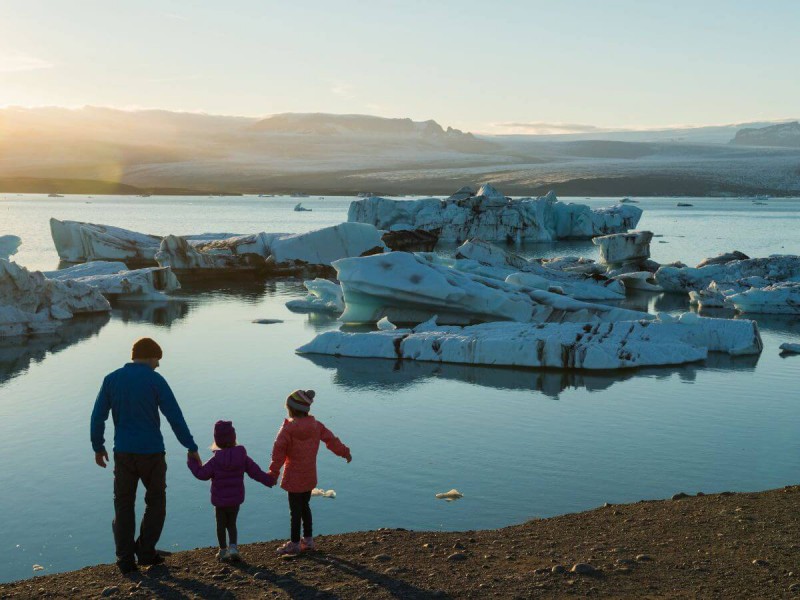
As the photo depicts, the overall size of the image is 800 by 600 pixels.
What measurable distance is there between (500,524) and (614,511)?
0.82 meters

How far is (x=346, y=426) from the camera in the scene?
9.95m

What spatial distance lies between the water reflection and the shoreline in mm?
5645

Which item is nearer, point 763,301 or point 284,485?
point 284,485

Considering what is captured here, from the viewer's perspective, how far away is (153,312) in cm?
1959

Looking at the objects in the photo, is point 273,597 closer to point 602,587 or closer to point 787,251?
point 602,587

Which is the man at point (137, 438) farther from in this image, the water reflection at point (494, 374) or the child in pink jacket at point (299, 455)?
the water reflection at point (494, 374)

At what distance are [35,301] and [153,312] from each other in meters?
2.88

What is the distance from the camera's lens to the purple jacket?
5270 millimetres

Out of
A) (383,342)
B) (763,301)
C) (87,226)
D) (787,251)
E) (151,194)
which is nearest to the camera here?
(383,342)

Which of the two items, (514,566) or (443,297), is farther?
(443,297)

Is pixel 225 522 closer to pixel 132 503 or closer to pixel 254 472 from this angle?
pixel 254 472

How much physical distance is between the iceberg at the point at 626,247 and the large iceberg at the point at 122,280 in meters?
13.6

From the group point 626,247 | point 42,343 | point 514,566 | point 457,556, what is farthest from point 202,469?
point 626,247

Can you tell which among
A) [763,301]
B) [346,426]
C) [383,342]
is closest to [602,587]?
[346,426]
